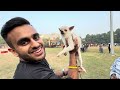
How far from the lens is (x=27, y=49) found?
1574mm

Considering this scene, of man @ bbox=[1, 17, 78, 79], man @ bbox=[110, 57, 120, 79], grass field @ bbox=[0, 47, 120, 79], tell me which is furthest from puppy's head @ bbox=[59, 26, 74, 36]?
man @ bbox=[110, 57, 120, 79]

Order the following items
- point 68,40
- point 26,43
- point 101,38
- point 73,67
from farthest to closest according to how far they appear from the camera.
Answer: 1. point 101,38
2. point 68,40
3. point 73,67
4. point 26,43

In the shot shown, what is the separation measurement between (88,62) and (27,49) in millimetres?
634

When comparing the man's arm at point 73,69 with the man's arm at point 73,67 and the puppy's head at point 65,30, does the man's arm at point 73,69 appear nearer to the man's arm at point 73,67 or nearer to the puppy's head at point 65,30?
the man's arm at point 73,67

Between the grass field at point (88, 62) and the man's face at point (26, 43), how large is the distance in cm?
20

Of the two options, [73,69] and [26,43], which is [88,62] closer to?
[73,69]

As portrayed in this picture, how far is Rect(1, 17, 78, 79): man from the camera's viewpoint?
1441mm

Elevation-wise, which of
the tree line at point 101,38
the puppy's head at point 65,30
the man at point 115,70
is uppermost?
the puppy's head at point 65,30

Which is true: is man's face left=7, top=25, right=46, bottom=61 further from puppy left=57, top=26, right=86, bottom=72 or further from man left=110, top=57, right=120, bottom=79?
man left=110, top=57, right=120, bottom=79

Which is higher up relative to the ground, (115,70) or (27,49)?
(27,49)

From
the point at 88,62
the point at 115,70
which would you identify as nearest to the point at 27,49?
the point at 88,62

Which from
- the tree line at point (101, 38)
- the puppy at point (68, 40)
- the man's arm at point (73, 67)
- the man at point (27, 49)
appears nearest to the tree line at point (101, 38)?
the tree line at point (101, 38)

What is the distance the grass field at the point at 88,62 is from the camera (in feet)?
6.01
